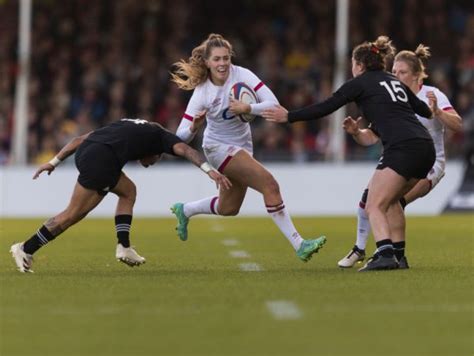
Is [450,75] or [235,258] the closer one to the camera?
[235,258]

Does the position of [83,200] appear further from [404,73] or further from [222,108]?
[404,73]

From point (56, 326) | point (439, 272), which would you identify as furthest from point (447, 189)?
point (56, 326)

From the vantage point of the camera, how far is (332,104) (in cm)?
1189

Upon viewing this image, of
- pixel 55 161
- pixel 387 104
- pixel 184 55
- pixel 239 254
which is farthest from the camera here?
pixel 184 55

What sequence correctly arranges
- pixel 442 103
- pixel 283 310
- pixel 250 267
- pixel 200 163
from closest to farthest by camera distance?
pixel 283 310
pixel 200 163
pixel 250 267
pixel 442 103

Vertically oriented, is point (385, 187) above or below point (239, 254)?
above

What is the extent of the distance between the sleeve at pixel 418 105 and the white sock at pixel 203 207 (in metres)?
2.69

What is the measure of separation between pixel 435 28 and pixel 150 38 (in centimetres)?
597

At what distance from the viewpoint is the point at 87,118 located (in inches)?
1079

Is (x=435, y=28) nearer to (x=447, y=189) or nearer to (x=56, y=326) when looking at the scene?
(x=447, y=189)

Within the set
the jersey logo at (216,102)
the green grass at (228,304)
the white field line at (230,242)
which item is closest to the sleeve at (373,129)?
the green grass at (228,304)

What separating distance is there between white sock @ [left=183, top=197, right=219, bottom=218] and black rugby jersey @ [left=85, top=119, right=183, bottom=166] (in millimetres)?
2008

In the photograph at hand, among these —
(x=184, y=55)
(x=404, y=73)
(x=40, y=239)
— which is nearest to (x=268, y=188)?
(x=404, y=73)

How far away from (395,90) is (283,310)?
350 cm
